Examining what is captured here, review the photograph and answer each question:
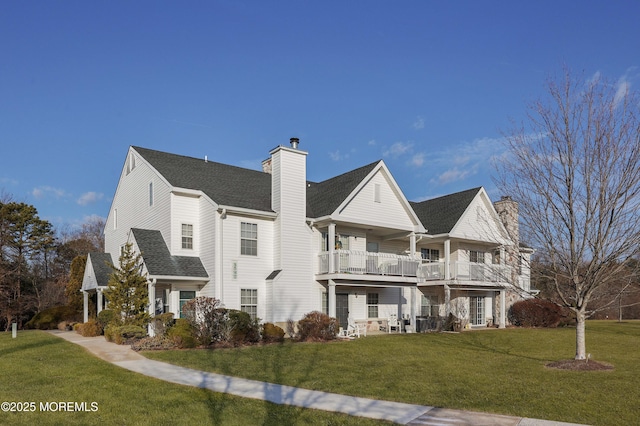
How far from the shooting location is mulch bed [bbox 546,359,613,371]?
45.1 feet

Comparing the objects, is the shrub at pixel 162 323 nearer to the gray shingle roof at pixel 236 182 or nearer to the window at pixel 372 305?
the gray shingle roof at pixel 236 182

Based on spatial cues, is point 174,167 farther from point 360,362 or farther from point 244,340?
point 360,362

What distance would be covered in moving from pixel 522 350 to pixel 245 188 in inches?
545

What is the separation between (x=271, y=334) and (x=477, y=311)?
16107mm

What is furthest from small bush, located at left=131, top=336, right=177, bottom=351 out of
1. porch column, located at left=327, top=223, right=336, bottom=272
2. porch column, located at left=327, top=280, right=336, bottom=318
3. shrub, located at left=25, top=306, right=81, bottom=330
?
shrub, located at left=25, top=306, right=81, bottom=330

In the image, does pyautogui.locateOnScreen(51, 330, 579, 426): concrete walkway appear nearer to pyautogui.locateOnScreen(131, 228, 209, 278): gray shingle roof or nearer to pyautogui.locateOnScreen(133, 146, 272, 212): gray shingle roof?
pyautogui.locateOnScreen(131, 228, 209, 278): gray shingle roof

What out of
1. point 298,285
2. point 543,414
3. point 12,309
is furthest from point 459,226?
point 12,309

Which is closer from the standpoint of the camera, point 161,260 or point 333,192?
point 161,260

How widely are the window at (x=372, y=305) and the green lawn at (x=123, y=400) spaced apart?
1551 cm

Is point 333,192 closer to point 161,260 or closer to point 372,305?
point 372,305

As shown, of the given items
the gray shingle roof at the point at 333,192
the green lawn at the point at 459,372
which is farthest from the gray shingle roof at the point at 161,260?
the gray shingle roof at the point at 333,192

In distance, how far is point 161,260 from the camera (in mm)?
21266

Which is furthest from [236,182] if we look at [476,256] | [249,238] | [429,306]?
[476,256]

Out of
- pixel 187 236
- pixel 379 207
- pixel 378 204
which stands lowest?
pixel 187 236
